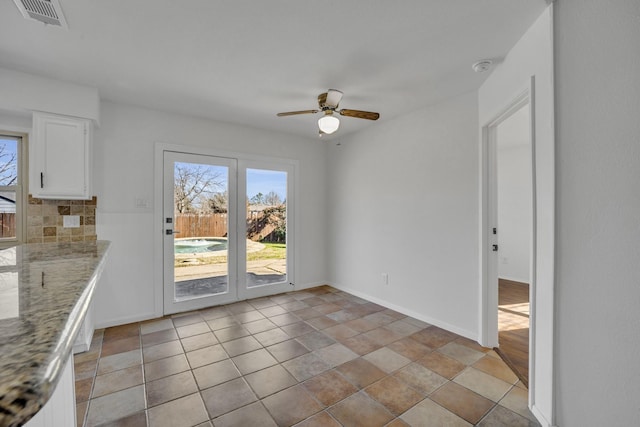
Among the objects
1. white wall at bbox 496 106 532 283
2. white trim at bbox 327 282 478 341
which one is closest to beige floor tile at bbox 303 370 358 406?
white trim at bbox 327 282 478 341

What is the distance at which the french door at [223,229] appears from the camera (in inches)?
142

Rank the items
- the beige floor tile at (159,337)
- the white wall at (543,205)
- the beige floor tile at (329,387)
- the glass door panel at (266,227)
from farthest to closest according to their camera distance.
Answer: the glass door panel at (266,227), the beige floor tile at (159,337), the beige floor tile at (329,387), the white wall at (543,205)

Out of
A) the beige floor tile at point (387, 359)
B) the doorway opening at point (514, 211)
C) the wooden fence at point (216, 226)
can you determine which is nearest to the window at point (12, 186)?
the wooden fence at point (216, 226)

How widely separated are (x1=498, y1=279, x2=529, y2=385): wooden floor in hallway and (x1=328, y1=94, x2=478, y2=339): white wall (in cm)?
34

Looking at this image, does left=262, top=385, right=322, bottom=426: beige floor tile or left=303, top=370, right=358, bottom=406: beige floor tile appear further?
left=303, top=370, right=358, bottom=406: beige floor tile

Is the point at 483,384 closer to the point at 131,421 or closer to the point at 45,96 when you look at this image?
the point at 131,421

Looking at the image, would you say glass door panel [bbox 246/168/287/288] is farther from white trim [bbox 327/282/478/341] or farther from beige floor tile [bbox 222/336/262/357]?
beige floor tile [bbox 222/336/262/357]

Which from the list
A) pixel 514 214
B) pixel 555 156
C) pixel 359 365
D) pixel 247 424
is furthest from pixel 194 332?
pixel 514 214

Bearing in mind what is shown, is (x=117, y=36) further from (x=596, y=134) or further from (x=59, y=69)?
(x=596, y=134)

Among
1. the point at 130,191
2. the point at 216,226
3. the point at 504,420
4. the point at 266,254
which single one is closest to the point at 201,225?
the point at 216,226

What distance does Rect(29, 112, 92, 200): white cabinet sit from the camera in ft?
8.70

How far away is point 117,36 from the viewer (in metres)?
2.06

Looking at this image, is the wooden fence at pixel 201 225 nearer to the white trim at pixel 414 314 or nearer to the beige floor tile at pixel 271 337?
the beige floor tile at pixel 271 337

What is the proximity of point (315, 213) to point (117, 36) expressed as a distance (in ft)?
10.8
